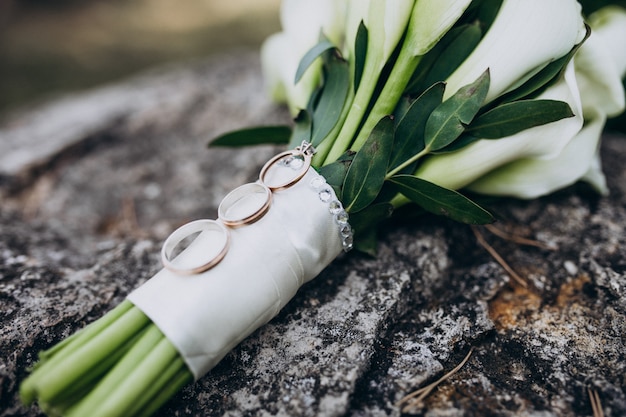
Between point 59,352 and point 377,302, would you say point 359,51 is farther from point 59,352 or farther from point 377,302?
point 59,352

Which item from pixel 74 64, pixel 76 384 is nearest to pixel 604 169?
pixel 76 384

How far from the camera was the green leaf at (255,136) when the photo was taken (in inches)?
39.5

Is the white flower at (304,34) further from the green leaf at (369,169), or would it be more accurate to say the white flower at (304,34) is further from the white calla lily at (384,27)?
the green leaf at (369,169)

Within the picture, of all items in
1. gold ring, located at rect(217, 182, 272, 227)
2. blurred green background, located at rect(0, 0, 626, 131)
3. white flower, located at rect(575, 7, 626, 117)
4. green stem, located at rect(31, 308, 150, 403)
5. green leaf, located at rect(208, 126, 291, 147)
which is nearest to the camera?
green stem, located at rect(31, 308, 150, 403)

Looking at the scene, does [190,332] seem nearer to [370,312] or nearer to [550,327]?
[370,312]

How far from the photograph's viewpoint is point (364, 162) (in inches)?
32.1

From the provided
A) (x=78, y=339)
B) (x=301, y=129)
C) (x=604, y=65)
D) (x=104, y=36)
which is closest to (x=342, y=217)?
Result: (x=301, y=129)

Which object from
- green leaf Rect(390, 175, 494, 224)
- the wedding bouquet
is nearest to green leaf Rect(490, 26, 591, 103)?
the wedding bouquet

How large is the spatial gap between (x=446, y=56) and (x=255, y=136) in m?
0.42

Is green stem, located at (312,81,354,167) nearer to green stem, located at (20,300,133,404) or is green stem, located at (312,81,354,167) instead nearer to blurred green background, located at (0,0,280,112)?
green stem, located at (20,300,133,404)

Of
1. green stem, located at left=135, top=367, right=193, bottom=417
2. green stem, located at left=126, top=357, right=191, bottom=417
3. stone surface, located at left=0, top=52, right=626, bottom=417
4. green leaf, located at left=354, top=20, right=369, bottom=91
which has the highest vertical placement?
green leaf, located at left=354, top=20, right=369, bottom=91

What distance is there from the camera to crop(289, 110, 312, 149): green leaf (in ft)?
3.04

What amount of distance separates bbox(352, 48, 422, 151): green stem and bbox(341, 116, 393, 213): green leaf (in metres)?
0.07

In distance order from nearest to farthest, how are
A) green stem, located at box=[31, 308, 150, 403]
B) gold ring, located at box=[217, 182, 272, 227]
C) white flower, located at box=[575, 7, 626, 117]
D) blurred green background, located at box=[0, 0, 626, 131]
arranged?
green stem, located at box=[31, 308, 150, 403], gold ring, located at box=[217, 182, 272, 227], white flower, located at box=[575, 7, 626, 117], blurred green background, located at box=[0, 0, 626, 131]
